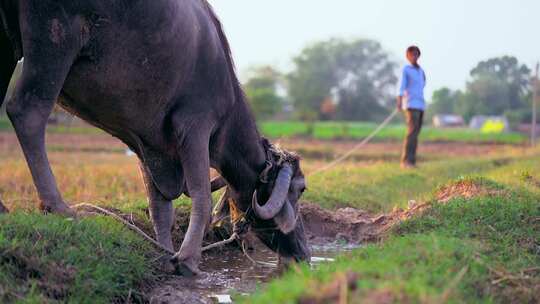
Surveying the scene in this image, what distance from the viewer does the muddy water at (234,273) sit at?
536 cm

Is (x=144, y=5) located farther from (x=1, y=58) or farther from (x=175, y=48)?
(x=1, y=58)

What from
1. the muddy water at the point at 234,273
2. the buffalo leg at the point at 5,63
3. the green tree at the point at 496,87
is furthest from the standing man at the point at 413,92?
the buffalo leg at the point at 5,63

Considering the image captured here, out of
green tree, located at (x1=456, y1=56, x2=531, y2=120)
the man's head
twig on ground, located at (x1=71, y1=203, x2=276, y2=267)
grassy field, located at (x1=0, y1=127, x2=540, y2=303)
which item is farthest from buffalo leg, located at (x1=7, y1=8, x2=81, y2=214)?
green tree, located at (x1=456, y1=56, x2=531, y2=120)

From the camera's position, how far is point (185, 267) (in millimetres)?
5453

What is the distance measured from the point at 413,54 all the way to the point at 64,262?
954cm

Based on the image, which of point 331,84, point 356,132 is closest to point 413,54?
point 356,132

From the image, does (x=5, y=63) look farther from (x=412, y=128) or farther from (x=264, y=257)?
(x=412, y=128)

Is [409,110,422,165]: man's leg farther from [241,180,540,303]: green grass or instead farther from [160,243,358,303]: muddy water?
[241,180,540,303]: green grass

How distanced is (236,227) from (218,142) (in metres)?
0.81

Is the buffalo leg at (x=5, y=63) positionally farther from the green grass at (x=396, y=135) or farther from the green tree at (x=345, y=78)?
the green tree at (x=345, y=78)

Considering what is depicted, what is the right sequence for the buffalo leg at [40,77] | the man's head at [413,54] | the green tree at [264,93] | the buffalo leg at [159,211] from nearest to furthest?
the buffalo leg at [40,77]
the buffalo leg at [159,211]
the man's head at [413,54]
the green tree at [264,93]

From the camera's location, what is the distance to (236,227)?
6316mm

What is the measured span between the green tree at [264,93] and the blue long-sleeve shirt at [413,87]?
3712cm

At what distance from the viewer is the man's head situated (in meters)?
12.8
